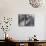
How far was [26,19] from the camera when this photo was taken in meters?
2.79

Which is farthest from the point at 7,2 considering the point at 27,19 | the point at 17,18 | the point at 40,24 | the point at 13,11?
the point at 40,24

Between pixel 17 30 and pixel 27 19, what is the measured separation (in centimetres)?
35

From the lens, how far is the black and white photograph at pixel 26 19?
→ 109 inches

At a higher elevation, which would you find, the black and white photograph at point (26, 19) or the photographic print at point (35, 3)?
the photographic print at point (35, 3)

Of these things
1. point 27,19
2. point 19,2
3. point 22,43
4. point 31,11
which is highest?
point 19,2

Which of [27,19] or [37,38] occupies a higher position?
[27,19]

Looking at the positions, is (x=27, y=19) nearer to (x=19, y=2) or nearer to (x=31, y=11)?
(x=31, y=11)

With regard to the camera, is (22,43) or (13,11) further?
(13,11)

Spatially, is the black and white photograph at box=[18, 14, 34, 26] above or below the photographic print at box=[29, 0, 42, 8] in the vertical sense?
below

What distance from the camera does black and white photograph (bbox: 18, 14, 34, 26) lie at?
9.10 ft

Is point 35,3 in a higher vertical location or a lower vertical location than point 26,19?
higher

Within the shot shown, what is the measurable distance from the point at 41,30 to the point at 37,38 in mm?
208

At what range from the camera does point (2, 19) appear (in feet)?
9.01

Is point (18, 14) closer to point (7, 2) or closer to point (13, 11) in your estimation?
point (13, 11)
